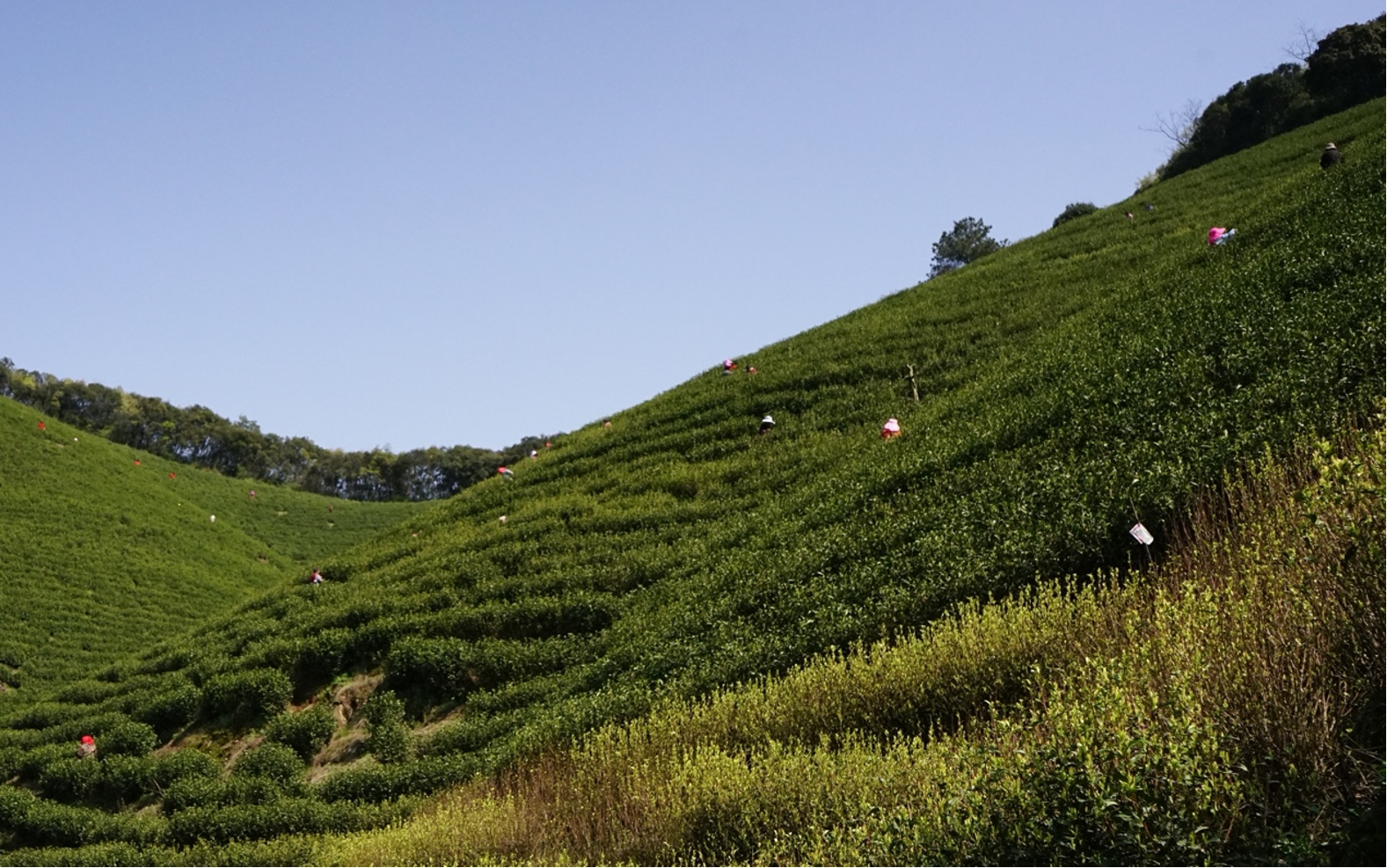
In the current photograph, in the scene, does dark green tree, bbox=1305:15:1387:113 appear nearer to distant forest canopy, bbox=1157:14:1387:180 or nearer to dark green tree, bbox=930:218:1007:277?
distant forest canopy, bbox=1157:14:1387:180

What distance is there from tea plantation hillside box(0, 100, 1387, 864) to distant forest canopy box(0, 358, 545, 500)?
6682cm

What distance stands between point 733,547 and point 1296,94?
48091 millimetres

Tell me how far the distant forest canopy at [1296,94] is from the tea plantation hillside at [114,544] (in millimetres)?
51504

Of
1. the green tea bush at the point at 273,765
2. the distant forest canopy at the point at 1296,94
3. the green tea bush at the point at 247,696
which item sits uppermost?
the distant forest canopy at the point at 1296,94

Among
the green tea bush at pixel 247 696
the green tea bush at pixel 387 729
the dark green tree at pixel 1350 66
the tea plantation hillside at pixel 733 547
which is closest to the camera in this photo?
the tea plantation hillside at pixel 733 547

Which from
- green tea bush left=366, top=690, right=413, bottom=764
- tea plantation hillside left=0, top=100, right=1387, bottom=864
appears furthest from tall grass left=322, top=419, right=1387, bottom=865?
green tea bush left=366, top=690, right=413, bottom=764

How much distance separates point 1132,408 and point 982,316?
53.0 ft

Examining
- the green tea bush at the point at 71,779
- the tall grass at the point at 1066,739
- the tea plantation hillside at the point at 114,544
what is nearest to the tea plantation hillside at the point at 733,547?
the green tea bush at the point at 71,779

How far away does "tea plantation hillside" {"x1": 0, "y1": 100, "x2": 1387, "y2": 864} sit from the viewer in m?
13.2

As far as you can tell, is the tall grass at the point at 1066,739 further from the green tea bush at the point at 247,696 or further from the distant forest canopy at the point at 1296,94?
the distant forest canopy at the point at 1296,94

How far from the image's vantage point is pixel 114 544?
150 ft

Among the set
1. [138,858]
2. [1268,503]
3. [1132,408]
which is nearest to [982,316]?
[1132,408]

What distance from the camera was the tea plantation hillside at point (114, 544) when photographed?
3647 cm

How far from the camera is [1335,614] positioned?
6.98m
